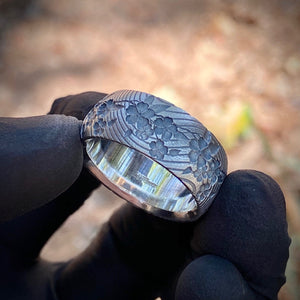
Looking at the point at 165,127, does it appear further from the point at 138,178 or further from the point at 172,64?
the point at 172,64

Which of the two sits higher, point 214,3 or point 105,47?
point 214,3

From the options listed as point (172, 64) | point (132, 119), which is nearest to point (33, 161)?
point (132, 119)

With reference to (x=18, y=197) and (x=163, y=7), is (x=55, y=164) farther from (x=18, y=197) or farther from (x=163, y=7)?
(x=163, y=7)

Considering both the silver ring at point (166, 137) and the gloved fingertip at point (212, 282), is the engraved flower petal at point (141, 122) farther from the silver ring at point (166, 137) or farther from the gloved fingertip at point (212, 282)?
the gloved fingertip at point (212, 282)

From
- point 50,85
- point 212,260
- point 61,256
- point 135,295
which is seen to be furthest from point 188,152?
point 50,85

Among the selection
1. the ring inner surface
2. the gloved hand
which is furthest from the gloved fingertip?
the ring inner surface

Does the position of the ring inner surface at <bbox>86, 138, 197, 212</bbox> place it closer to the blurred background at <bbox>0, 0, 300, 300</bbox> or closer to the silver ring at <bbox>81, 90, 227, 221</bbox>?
the silver ring at <bbox>81, 90, 227, 221</bbox>

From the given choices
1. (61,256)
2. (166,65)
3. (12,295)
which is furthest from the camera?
(166,65)

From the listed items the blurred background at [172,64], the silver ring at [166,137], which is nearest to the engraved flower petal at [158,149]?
the silver ring at [166,137]
